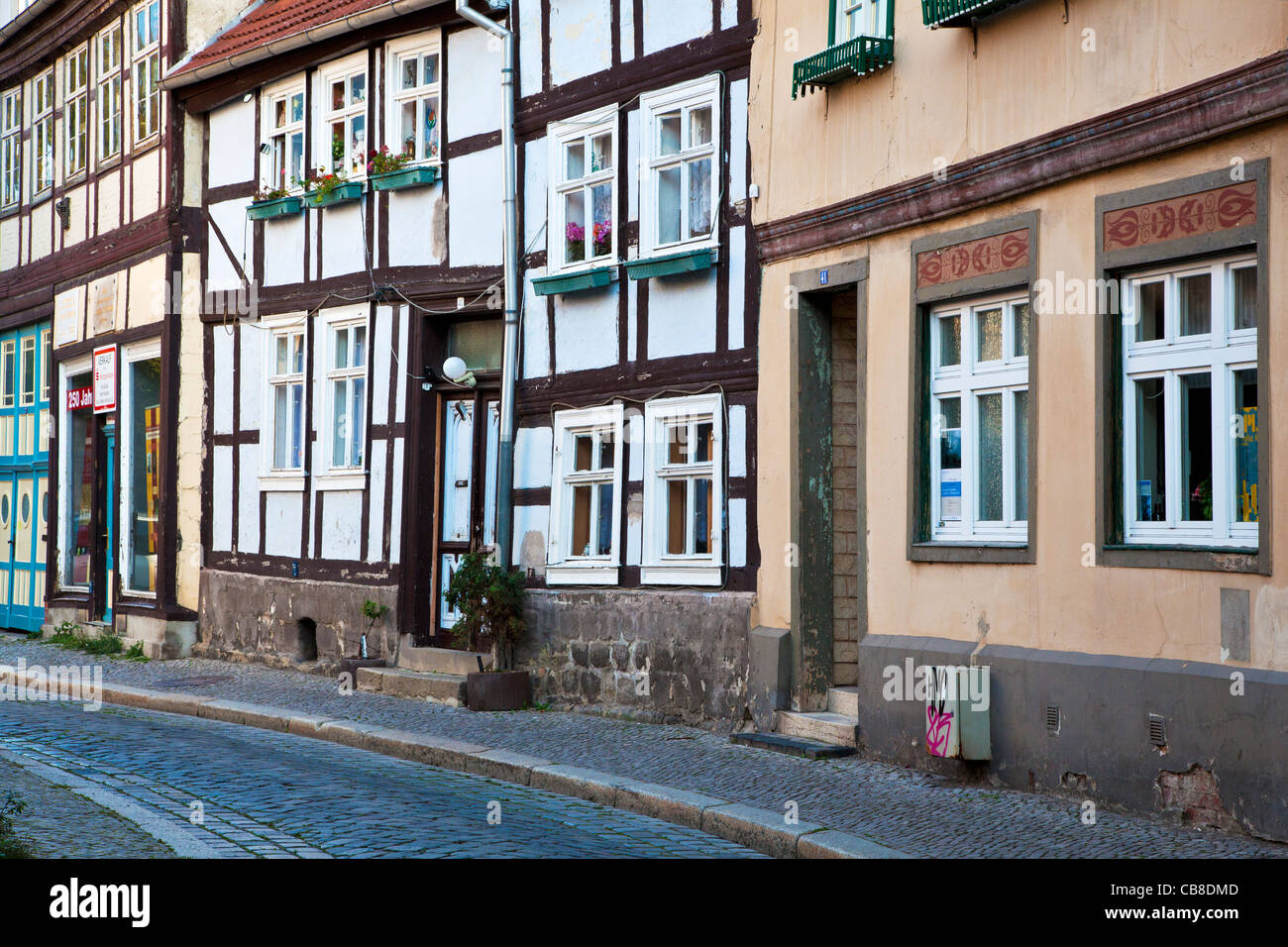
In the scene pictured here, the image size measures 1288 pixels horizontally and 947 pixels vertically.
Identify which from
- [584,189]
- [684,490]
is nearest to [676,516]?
[684,490]

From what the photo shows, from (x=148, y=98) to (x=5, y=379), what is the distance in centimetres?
627

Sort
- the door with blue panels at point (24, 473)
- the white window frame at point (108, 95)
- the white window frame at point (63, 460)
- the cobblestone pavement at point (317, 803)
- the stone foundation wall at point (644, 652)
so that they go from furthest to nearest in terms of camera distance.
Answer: the door with blue panels at point (24, 473) < the white window frame at point (63, 460) < the white window frame at point (108, 95) < the stone foundation wall at point (644, 652) < the cobblestone pavement at point (317, 803)

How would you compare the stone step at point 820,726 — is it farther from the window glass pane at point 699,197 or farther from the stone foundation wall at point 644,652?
the window glass pane at point 699,197

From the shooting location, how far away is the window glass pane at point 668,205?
13445 mm

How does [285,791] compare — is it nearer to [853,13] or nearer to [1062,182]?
[1062,182]

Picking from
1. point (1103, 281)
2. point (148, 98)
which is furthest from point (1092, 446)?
point (148, 98)

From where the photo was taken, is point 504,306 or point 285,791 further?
point 504,306

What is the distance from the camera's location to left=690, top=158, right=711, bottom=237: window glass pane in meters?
13.1

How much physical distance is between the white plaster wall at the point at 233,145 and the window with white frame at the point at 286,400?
6.26 feet

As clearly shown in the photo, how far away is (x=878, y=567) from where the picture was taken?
11.2 meters

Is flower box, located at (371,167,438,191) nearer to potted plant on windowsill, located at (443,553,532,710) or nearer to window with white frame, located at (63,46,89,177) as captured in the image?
potted plant on windowsill, located at (443,553,532,710)

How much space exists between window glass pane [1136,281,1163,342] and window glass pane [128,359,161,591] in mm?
13883

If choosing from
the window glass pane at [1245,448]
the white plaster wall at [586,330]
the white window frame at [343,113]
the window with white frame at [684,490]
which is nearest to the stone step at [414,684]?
the window with white frame at [684,490]

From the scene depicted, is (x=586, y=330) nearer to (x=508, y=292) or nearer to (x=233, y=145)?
(x=508, y=292)
